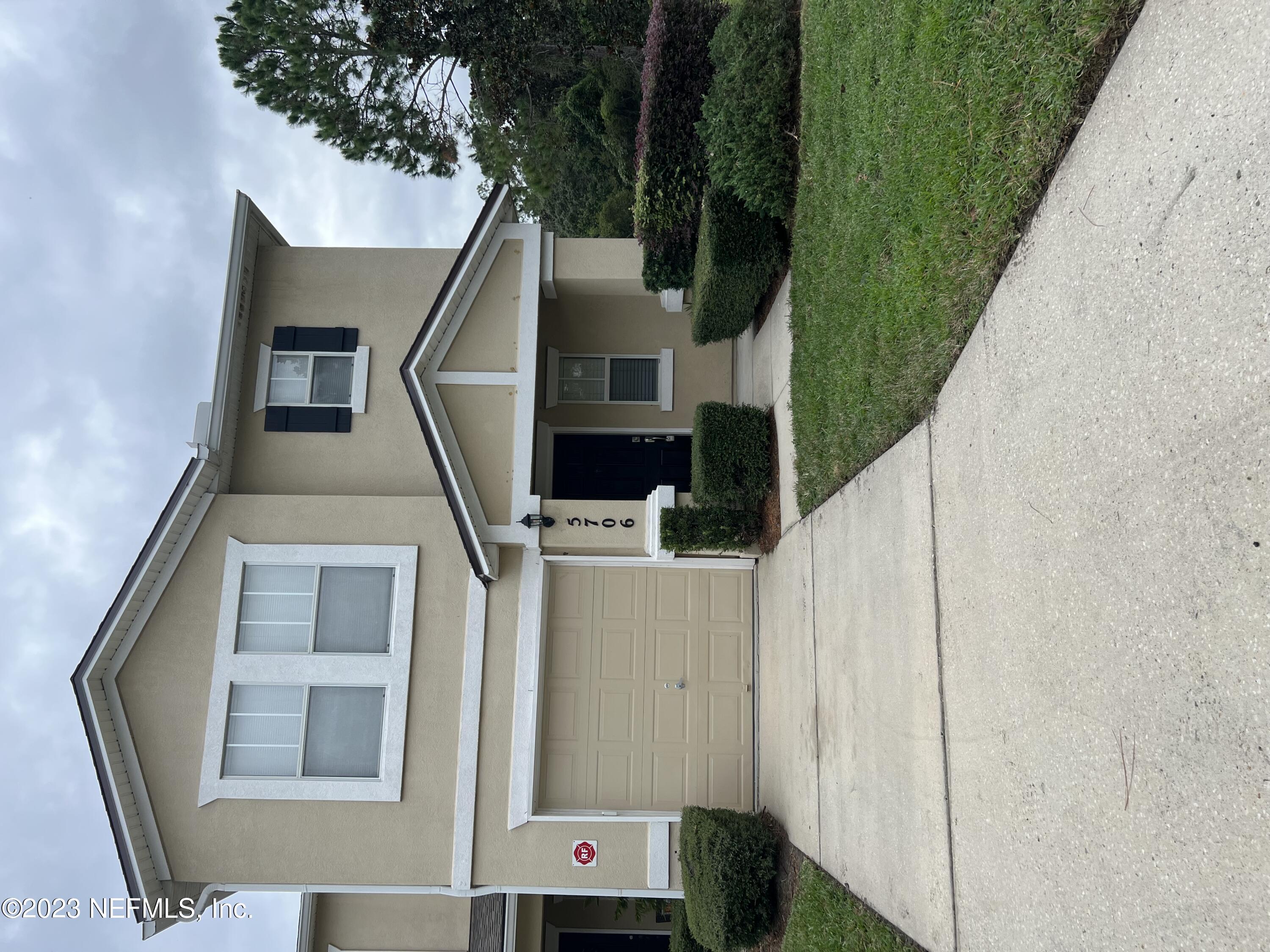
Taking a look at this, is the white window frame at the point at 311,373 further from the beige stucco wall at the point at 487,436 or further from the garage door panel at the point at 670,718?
the garage door panel at the point at 670,718

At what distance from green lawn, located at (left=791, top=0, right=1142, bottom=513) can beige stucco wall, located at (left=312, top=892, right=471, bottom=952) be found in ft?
29.5

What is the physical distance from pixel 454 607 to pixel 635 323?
5682mm

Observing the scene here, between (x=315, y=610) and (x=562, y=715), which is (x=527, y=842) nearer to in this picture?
(x=562, y=715)

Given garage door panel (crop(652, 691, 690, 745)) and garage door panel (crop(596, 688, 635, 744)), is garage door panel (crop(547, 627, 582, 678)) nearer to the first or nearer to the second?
garage door panel (crop(596, 688, 635, 744))

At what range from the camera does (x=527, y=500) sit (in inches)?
419

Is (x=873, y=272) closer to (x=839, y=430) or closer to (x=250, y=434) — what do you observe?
(x=839, y=430)

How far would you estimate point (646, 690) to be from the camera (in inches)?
432

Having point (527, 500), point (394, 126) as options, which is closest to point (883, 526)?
point (527, 500)

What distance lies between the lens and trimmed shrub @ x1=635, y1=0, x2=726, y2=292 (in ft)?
35.8

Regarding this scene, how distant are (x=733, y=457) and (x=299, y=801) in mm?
7108

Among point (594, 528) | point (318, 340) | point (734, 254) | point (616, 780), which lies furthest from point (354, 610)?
point (734, 254)

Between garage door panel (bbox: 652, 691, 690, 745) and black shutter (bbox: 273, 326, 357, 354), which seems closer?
garage door panel (bbox: 652, 691, 690, 745)

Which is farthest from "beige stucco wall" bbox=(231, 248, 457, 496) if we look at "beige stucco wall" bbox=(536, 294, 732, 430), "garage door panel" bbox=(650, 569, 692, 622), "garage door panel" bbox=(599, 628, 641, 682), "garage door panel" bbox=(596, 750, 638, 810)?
"garage door panel" bbox=(596, 750, 638, 810)

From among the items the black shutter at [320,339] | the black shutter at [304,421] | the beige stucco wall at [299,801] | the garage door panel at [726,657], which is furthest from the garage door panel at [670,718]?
the black shutter at [320,339]
